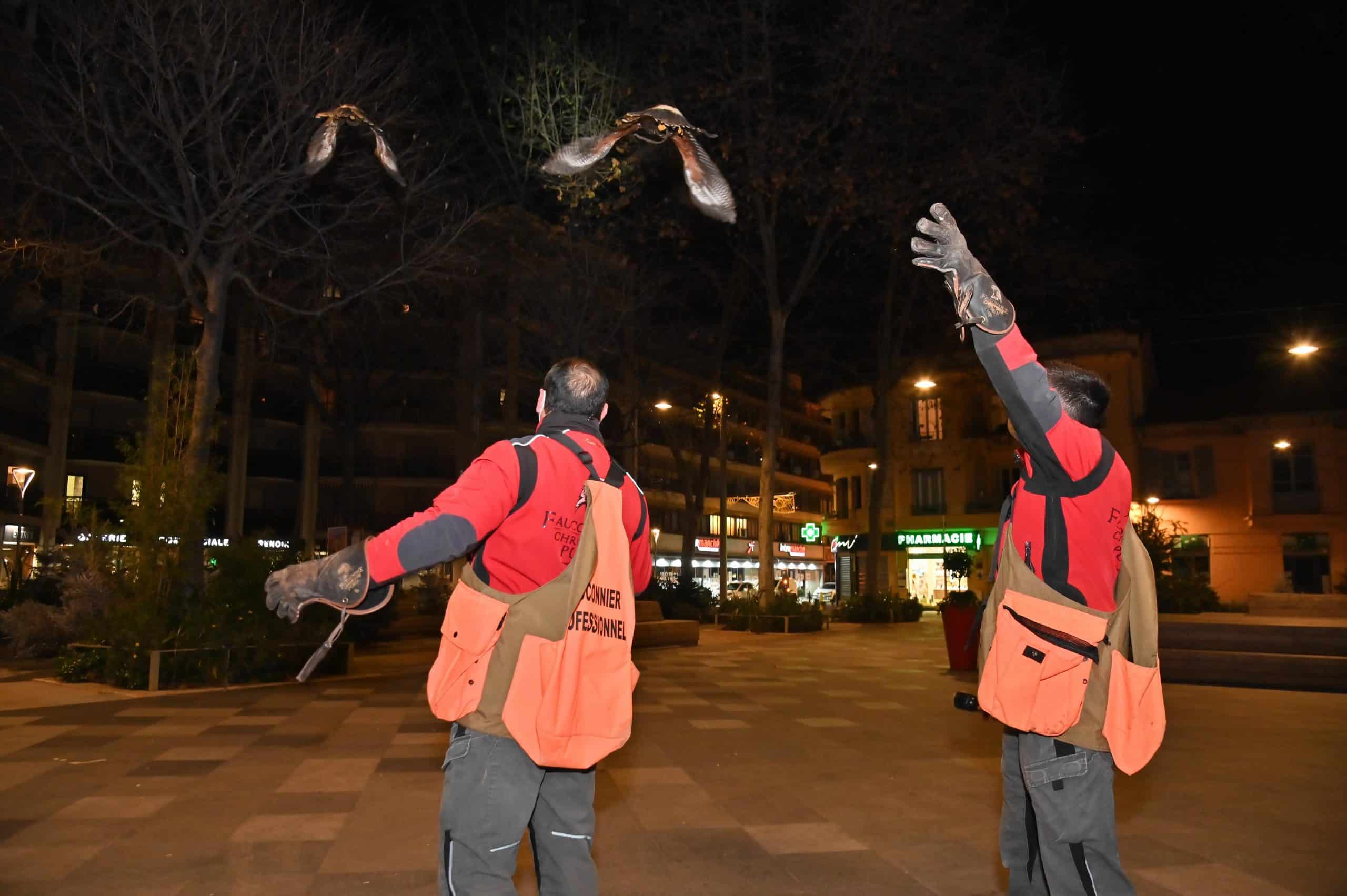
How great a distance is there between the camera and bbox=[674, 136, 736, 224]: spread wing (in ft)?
23.7

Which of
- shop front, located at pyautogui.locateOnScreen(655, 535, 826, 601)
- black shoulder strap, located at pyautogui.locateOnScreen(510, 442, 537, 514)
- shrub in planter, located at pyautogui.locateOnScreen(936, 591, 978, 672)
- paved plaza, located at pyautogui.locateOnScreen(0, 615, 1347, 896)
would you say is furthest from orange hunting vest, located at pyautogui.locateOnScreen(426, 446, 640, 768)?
shop front, located at pyautogui.locateOnScreen(655, 535, 826, 601)

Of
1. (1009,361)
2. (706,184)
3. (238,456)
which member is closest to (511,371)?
(238,456)

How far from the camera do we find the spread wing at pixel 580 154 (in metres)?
7.39

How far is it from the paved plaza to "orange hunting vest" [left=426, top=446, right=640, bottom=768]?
7.36 ft

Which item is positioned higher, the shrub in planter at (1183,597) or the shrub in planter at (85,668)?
the shrub in planter at (1183,597)

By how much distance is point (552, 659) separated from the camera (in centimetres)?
273

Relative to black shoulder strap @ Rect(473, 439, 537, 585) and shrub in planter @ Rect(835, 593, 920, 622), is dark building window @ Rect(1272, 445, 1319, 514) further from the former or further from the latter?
black shoulder strap @ Rect(473, 439, 537, 585)

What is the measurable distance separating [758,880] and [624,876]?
2.11 feet

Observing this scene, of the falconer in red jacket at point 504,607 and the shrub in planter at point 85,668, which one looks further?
the shrub in planter at point 85,668

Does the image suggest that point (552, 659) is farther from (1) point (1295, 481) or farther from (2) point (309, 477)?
(2) point (309, 477)

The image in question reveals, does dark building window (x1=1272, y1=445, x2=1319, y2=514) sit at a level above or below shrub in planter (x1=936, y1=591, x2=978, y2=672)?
above

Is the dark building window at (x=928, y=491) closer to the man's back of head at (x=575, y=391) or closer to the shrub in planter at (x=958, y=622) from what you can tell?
the shrub in planter at (x=958, y=622)

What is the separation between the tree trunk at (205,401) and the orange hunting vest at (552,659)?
12.2m

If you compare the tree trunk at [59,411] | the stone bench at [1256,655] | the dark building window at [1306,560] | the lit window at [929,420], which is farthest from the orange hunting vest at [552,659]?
the lit window at [929,420]
